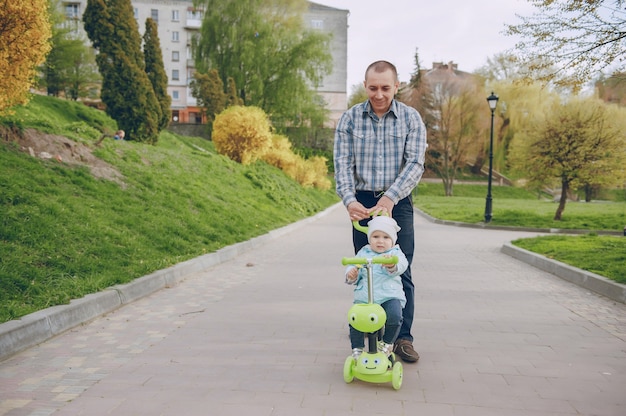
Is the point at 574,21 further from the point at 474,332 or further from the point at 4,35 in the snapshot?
the point at 4,35

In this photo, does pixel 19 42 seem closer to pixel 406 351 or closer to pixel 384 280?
pixel 384 280

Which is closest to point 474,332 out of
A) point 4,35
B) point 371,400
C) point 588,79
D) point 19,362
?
point 371,400

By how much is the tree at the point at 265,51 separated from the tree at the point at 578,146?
2207cm

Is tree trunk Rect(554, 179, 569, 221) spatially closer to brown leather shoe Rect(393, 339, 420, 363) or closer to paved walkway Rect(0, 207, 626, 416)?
paved walkway Rect(0, 207, 626, 416)

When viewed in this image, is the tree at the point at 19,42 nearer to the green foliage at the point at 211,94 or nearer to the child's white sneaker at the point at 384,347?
the child's white sneaker at the point at 384,347

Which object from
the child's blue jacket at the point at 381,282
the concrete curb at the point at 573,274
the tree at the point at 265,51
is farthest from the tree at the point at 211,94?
the child's blue jacket at the point at 381,282

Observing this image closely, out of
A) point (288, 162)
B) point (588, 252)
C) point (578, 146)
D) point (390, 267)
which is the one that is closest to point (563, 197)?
point (578, 146)

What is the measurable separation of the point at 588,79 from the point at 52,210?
9.40 m

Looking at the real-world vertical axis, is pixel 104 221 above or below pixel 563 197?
above

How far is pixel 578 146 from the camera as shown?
19344 mm

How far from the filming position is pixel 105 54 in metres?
17.5

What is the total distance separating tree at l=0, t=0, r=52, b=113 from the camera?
827 centimetres

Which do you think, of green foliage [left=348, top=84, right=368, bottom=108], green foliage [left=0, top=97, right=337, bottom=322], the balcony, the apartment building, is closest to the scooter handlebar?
green foliage [left=0, top=97, right=337, bottom=322]

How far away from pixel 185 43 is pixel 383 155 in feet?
215
